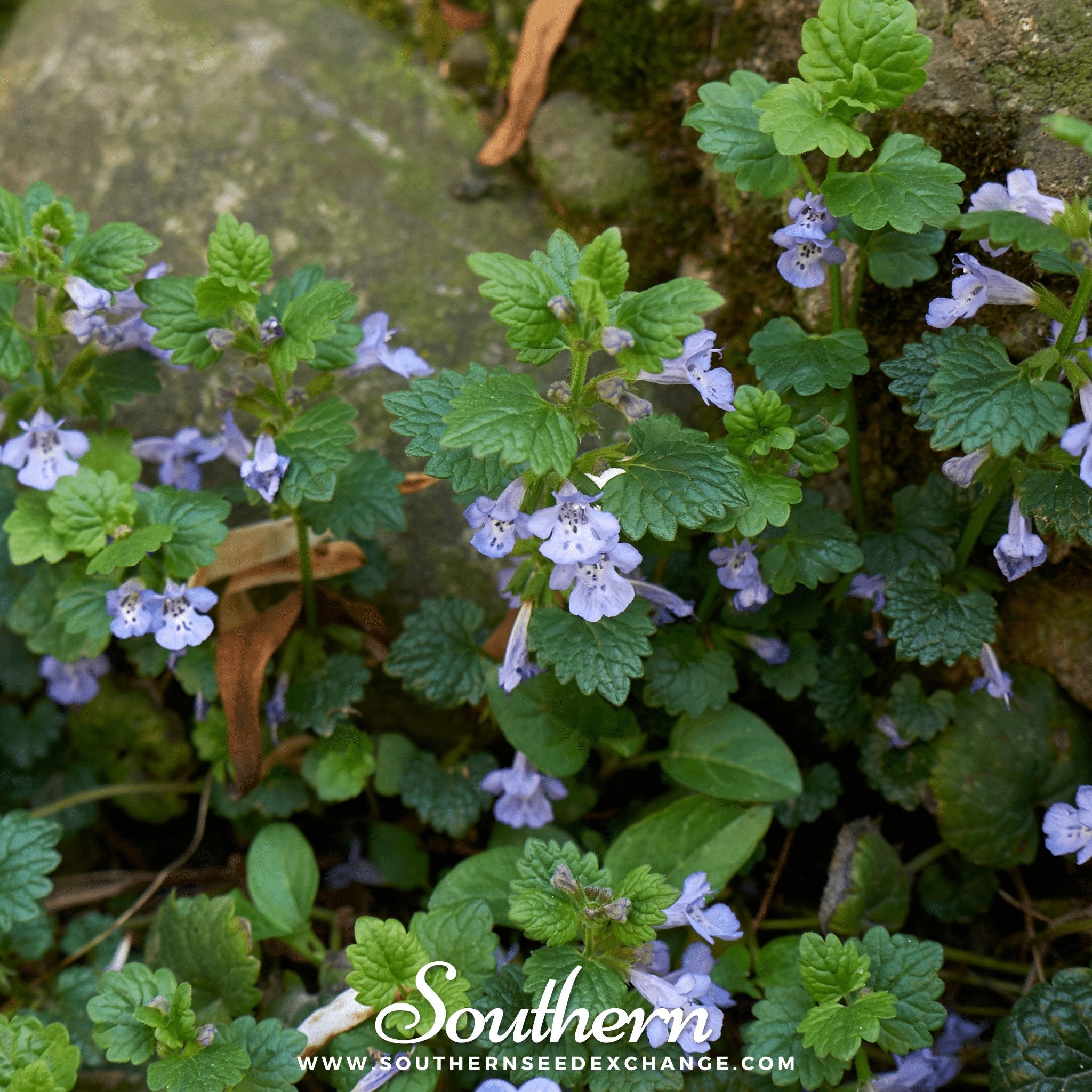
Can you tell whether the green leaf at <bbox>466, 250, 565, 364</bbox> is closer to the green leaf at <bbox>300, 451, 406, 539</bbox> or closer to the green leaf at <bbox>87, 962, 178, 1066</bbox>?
the green leaf at <bbox>300, 451, 406, 539</bbox>

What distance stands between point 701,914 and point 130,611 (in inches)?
55.0

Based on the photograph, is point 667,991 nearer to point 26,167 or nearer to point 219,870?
point 219,870

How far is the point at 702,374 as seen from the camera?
79.1 inches

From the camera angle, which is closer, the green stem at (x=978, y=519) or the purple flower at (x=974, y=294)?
the purple flower at (x=974, y=294)

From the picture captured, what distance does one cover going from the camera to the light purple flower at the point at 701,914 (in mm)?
2014

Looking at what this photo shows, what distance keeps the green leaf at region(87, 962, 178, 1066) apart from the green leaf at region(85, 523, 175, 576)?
82 centimetres

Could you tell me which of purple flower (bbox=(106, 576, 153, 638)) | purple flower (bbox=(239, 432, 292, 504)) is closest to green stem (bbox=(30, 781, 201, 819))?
purple flower (bbox=(106, 576, 153, 638))

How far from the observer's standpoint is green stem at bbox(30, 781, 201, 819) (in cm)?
288

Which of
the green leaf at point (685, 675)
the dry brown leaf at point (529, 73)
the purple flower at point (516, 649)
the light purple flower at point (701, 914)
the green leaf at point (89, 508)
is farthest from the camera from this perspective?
the dry brown leaf at point (529, 73)

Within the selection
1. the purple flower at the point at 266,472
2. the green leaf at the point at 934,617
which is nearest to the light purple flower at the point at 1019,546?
the green leaf at the point at 934,617

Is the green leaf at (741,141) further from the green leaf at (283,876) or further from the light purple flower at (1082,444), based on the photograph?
the green leaf at (283,876)

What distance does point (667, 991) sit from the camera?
1.92 m

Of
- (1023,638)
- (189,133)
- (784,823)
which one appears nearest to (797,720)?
(784,823)

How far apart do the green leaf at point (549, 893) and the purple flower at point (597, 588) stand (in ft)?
1.55
